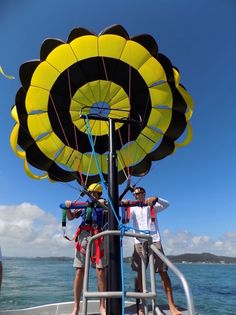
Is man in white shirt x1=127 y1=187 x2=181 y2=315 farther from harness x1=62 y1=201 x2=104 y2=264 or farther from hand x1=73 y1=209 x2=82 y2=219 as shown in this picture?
hand x1=73 y1=209 x2=82 y2=219

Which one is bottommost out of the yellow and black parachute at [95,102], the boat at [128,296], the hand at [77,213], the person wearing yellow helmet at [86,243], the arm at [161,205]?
the boat at [128,296]

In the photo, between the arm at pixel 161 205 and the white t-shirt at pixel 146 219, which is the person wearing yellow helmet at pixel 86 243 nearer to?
the white t-shirt at pixel 146 219

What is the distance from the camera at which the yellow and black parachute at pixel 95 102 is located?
5.21 meters

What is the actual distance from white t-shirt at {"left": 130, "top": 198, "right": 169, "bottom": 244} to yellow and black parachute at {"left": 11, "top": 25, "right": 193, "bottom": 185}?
0.70 m

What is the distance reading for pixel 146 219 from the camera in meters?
5.07

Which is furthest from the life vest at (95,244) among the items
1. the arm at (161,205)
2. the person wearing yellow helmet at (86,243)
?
the arm at (161,205)

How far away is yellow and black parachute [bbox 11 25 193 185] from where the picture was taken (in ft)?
17.1

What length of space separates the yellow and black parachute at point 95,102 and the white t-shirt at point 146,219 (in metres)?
0.70

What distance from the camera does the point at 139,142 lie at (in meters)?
6.07

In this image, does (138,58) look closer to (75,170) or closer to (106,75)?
(106,75)

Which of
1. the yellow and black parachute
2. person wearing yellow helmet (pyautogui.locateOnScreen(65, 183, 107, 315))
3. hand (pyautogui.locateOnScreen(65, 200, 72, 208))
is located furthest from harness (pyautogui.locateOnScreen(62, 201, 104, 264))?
the yellow and black parachute

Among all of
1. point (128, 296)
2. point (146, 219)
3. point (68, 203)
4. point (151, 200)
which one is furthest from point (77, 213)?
point (128, 296)

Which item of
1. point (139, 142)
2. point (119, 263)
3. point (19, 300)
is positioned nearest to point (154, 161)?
point (139, 142)

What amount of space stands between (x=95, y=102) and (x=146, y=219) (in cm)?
232
